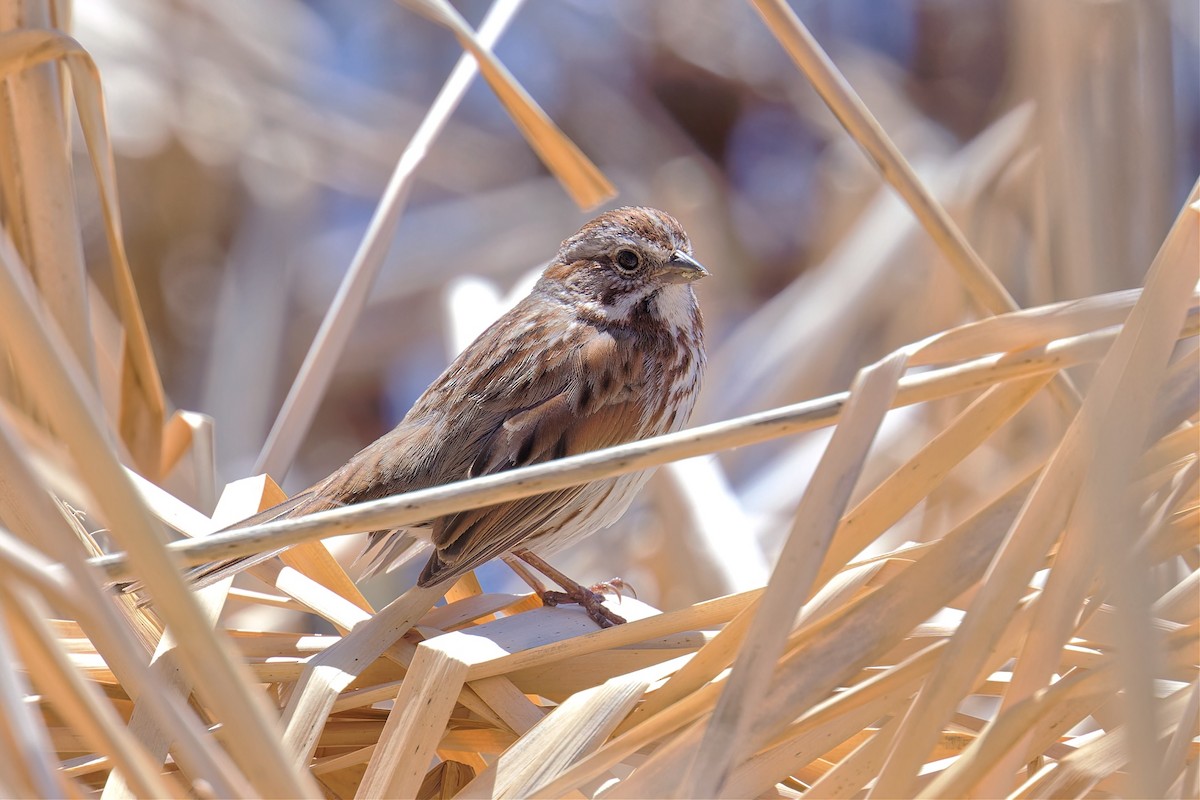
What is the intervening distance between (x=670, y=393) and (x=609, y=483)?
0.28 meters

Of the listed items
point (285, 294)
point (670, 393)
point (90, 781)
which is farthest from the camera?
point (285, 294)

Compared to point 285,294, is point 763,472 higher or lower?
lower

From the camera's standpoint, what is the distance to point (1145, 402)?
1039 mm

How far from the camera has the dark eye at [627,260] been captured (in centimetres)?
239

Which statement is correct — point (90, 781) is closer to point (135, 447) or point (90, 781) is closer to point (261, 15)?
point (135, 447)

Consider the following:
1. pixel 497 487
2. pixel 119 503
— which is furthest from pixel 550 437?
pixel 119 503

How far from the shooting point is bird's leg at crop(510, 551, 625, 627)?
1778 millimetres

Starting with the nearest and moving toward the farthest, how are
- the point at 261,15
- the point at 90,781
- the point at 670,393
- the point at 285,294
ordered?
1. the point at 90,781
2. the point at 670,393
3. the point at 285,294
4. the point at 261,15

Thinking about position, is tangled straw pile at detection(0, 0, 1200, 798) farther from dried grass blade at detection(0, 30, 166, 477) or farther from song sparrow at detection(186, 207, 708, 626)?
song sparrow at detection(186, 207, 708, 626)

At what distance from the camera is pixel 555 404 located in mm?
2076

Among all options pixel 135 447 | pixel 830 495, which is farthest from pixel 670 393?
pixel 830 495

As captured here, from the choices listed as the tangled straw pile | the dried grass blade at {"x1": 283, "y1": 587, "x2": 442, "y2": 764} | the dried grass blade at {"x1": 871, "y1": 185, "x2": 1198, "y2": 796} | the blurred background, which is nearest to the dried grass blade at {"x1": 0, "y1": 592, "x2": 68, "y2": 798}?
the tangled straw pile

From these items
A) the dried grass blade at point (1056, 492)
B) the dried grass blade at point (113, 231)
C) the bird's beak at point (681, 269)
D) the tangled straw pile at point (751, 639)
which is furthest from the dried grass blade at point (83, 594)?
the bird's beak at point (681, 269)

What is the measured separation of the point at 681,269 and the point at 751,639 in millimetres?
1423
